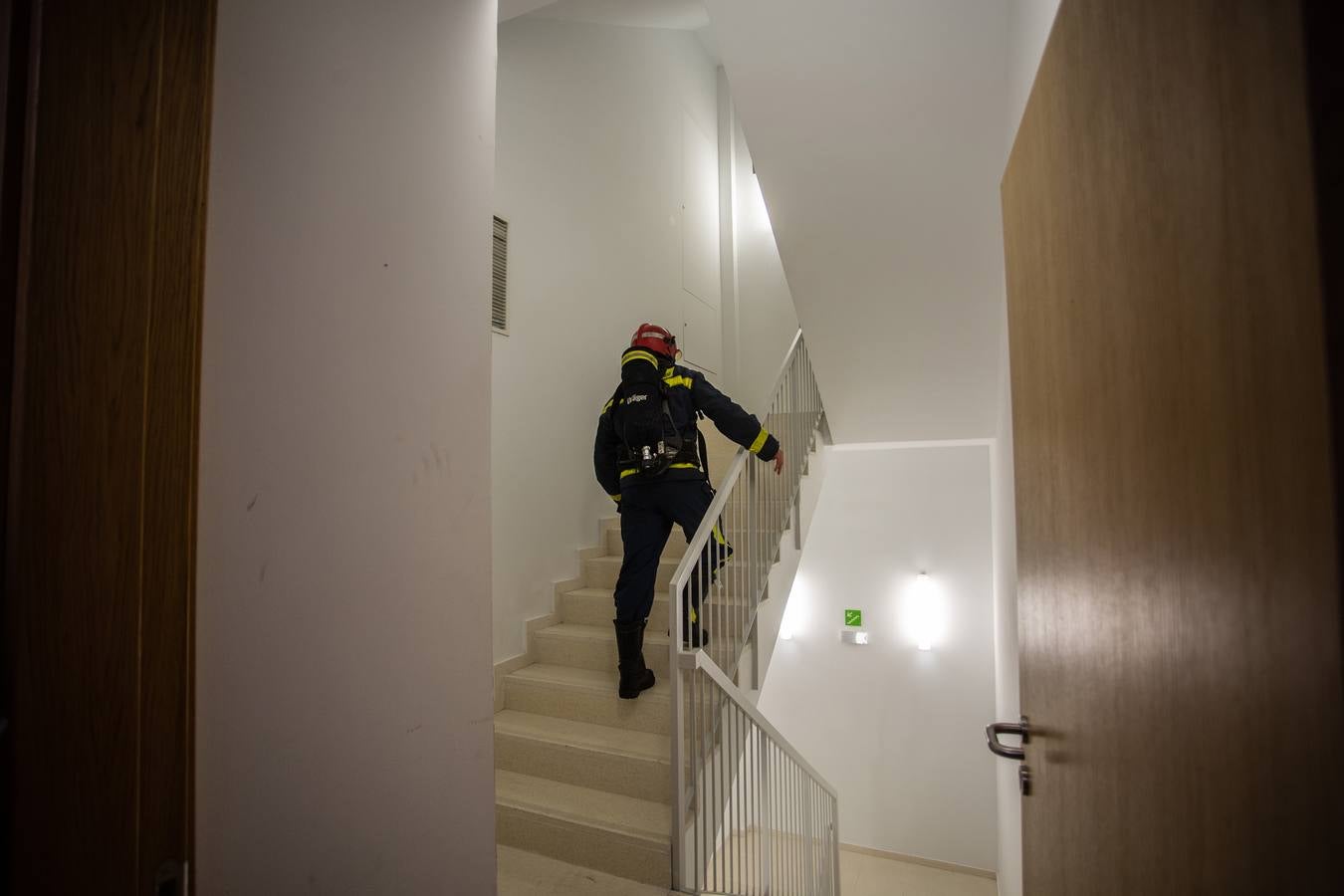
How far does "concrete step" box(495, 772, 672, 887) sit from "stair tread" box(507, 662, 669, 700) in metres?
0.47

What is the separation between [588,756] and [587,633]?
2.56ft

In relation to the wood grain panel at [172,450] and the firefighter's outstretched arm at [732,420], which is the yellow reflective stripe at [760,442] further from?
the wood grain panel at [172,450]

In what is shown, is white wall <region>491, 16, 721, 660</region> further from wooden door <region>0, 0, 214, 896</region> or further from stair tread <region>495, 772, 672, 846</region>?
wooden door <region>0, 0, 214, 896</region>

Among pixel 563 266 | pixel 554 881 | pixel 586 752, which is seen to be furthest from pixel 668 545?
Result: pixel 554 881

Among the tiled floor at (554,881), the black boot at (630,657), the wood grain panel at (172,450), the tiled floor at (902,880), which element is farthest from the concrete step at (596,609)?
the tiled floor at (902,880)

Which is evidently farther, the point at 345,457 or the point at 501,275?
the point at 501,275

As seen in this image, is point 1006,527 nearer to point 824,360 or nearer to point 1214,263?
point 824,360

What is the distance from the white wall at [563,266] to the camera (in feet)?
11.6

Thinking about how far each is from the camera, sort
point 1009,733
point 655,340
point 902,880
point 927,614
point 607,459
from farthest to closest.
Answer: point 927,614 → point 902,880 → point 607,459 → point 655,340 → point 1009,733

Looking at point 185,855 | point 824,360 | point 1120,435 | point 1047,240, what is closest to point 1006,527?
point 824,360

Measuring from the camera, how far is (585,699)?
3.11 metres

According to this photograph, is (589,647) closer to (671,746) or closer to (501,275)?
(671,746)

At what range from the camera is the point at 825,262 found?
3387 millimetres

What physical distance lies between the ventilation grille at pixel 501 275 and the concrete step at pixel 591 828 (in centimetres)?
222
